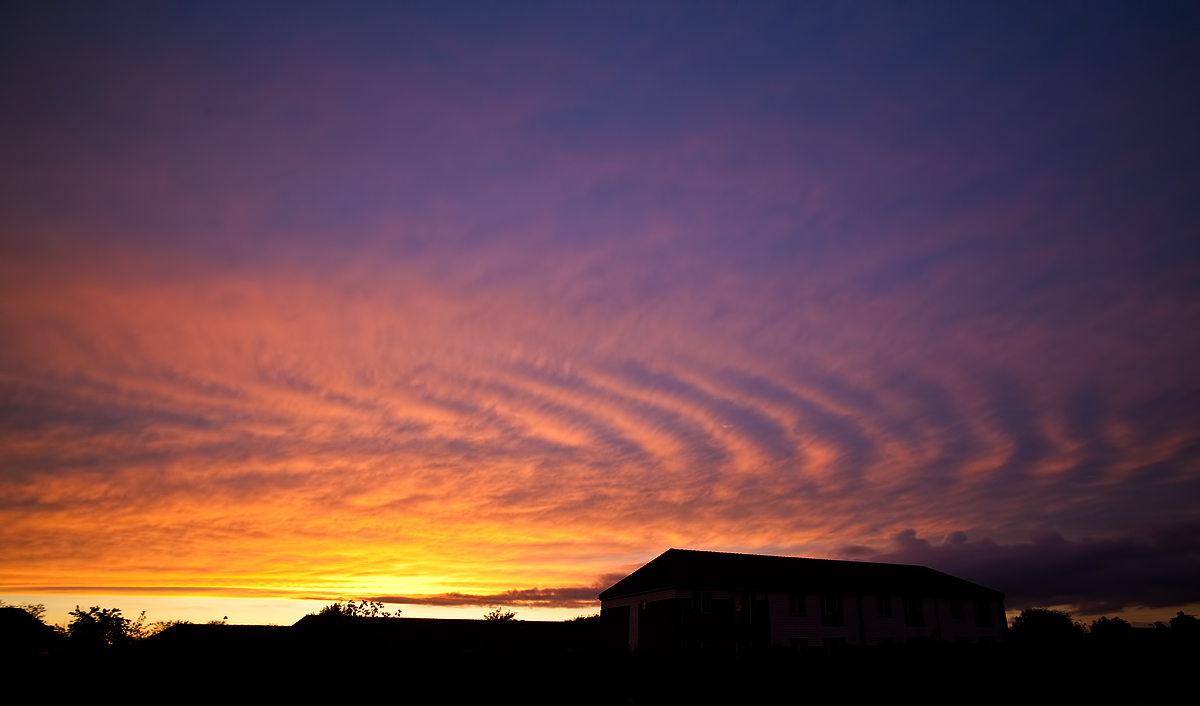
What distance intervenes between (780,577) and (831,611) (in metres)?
4.99

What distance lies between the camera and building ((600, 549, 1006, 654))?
169 feet

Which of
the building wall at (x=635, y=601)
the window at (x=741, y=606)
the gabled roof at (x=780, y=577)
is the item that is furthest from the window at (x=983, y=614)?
the building wall at (x=635, y=601)

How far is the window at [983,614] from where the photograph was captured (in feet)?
210

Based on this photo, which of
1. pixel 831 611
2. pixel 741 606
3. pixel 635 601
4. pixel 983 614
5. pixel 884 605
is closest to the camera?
pixel 741 606

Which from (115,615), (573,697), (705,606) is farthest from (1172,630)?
(115,615)

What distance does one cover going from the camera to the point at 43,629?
73.0m

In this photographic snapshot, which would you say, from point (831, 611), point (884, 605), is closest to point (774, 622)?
point (831, 611)

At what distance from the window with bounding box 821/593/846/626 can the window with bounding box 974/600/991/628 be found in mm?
17704

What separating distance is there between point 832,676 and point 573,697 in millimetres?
13706

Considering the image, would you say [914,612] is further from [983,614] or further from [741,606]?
[741,606]

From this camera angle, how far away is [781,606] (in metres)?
54.4

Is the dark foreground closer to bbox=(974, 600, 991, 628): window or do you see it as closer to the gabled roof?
the gabled roof

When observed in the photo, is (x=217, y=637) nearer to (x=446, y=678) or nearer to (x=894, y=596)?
(x=446, y=678)

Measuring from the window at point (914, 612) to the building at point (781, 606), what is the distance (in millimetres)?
86
